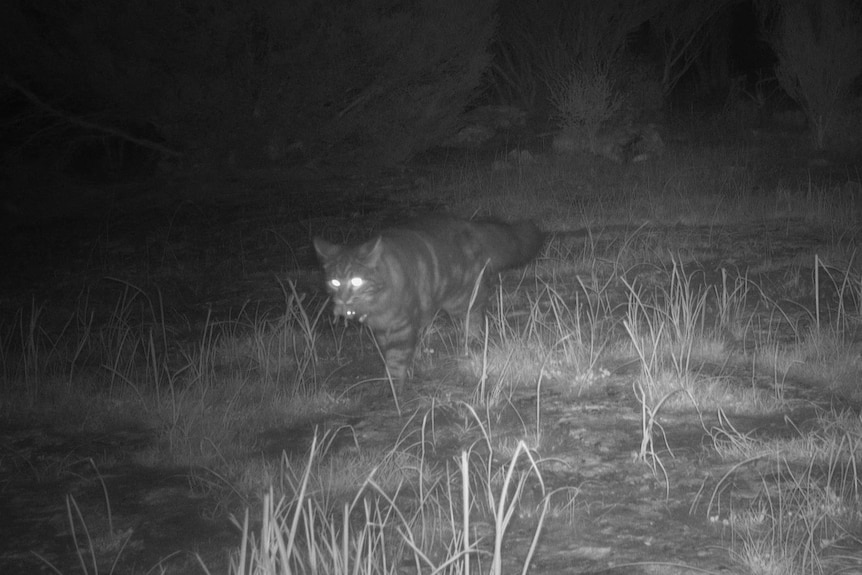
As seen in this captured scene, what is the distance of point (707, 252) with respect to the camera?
8.74 meters

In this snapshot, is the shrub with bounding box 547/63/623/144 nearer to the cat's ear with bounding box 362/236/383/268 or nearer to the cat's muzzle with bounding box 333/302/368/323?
the cat's ear with bounding box 362/236/383/268

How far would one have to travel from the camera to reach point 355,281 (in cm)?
563

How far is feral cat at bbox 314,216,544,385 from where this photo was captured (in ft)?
18.7

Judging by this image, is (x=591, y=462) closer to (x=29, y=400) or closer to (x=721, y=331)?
(x=721, y=331)

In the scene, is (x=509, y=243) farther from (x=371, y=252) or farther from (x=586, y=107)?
(x=586, y=107)

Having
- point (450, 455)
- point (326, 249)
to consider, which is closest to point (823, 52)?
point (326, 249)

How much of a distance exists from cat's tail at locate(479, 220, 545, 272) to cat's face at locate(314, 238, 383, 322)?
4.72ft

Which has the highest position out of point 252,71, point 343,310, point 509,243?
point 252,71

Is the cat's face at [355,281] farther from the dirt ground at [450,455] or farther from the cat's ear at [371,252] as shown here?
the dirt ground at [450,455]

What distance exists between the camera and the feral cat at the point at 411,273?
5691mm

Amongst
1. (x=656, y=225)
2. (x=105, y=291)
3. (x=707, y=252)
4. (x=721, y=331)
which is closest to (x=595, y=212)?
(x=656, y=225)

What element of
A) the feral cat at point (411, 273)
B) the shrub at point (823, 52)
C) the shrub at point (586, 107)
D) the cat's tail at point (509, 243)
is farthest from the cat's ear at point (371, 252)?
the shrub at point (823, 52)

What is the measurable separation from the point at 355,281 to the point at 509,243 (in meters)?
2.14

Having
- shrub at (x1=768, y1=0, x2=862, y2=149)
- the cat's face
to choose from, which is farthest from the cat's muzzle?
shrub at (x1=768, y1=0, x2=862, y2=149)
